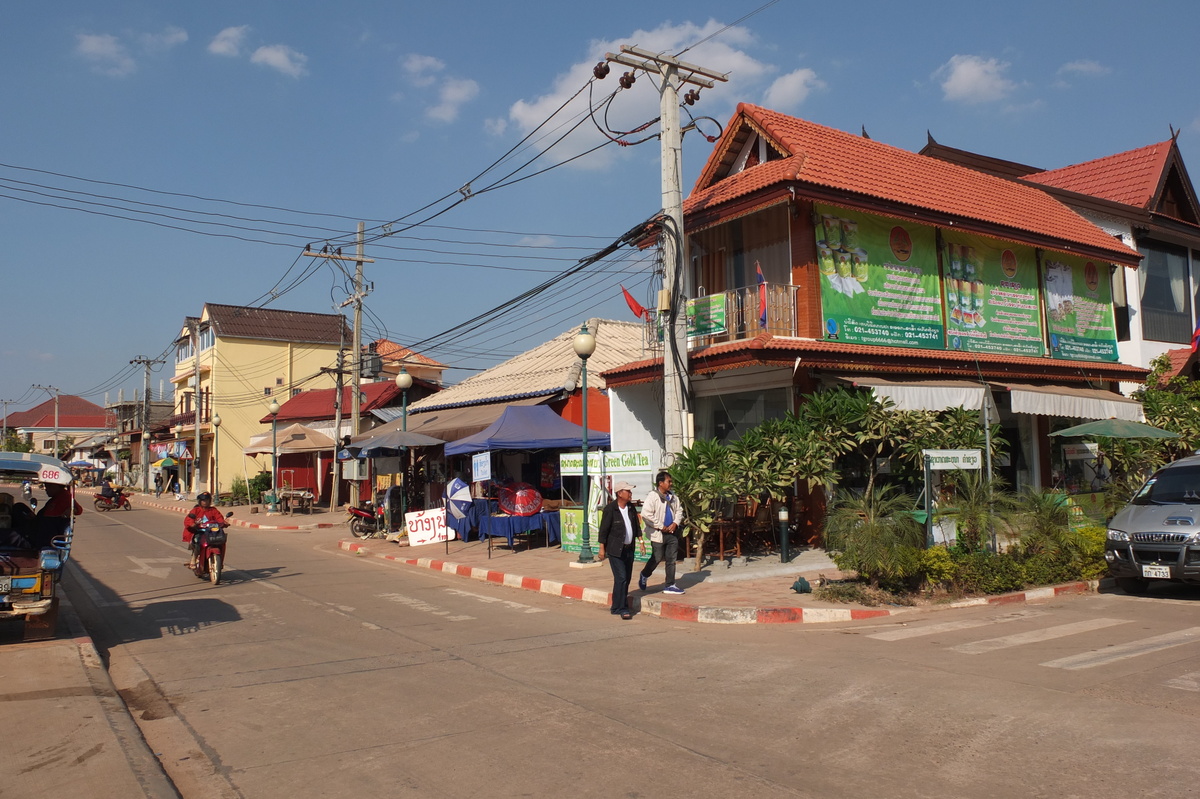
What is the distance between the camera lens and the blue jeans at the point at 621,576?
11.1 metres

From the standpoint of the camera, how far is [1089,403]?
18.7 m

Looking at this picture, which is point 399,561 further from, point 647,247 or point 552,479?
point 647,247

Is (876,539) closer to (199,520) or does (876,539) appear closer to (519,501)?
(519,501)

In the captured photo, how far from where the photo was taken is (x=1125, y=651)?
8.34m

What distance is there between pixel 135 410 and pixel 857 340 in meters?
75.5

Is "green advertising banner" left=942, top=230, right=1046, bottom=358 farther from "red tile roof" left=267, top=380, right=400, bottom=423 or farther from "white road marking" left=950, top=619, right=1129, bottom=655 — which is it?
"red tile roof" left=267, top=380, right=400, bottom=423

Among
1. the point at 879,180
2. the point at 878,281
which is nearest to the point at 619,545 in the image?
the point at 878,281

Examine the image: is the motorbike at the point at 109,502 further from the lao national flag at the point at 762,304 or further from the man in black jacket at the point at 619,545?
the man in black jacket at the point at 619,545

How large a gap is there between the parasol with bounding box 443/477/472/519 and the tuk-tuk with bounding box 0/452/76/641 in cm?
910

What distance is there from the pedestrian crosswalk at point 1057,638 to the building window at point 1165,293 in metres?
17.0

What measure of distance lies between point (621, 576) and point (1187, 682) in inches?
237

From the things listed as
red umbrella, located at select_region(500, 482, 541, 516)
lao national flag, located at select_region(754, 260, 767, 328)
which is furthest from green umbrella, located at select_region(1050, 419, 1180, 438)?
red umbrella, located at select_region(500, 482, 541, 516)

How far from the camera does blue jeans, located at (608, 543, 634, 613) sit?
1107 centimetres

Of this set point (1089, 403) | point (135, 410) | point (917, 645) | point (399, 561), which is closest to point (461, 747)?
point (917, 645)
